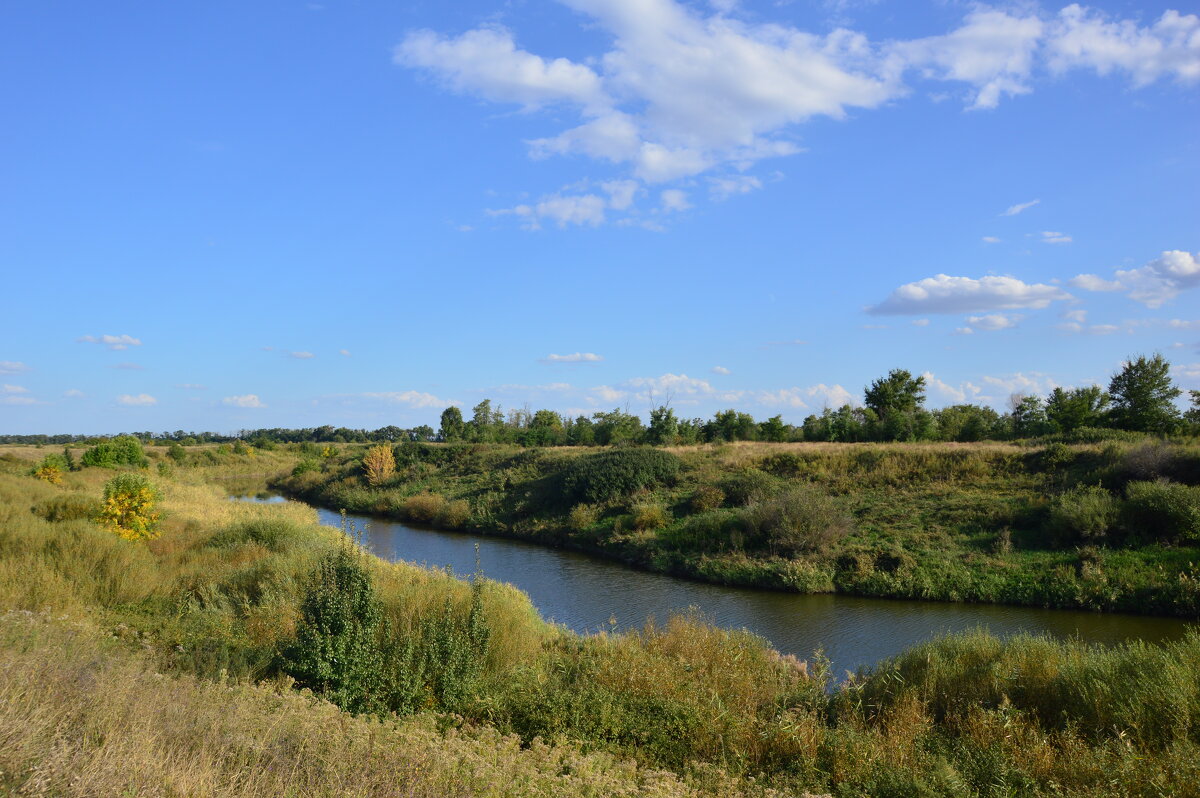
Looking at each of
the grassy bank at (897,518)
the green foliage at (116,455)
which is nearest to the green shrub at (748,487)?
the grassy bank at (897,518)

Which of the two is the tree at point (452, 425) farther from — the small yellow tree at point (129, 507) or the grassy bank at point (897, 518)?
the small yellow tree at point (129, 507)

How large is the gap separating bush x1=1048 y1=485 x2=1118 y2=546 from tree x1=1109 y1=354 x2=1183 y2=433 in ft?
58.7

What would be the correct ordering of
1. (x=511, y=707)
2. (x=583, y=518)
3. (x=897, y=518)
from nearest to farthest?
1. (x=511, y=707)
2. (x=897, y=518)
3. (x=583, y=518)

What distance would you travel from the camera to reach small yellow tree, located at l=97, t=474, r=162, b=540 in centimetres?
1708

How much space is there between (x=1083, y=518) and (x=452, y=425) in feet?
224

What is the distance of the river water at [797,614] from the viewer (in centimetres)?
1521

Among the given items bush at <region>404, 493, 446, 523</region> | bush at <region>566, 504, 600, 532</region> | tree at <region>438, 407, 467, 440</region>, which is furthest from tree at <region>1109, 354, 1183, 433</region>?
tree at <region>438, 407, 467, 440</region>

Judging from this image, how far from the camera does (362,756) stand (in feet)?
15.4

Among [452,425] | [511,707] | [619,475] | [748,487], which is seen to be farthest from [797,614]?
[452,425]

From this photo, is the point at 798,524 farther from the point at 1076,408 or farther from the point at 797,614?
the point at 1076,408

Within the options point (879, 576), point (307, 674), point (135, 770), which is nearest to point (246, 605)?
point (307, 674)

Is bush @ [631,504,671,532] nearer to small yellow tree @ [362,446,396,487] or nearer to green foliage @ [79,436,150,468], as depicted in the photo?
small yellow tree @ [362,446,396,487]

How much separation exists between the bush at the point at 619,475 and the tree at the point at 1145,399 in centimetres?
2409

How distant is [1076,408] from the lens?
4253cm
